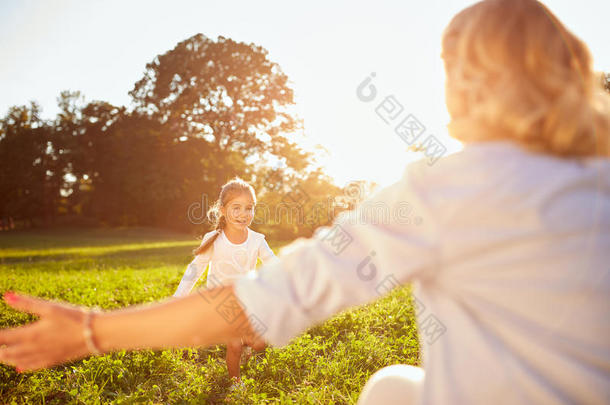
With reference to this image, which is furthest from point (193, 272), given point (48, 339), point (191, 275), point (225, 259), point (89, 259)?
point (89, 259)

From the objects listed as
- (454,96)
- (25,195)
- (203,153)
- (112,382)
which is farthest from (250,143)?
(454,96)

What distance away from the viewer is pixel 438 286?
0.88 meters

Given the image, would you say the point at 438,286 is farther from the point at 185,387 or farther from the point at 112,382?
the point at 112,382

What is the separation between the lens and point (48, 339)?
3.14 ft

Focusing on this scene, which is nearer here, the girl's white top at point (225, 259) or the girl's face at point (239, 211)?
the girl's white top at point (225, 259)

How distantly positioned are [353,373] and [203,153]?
32.3 meters

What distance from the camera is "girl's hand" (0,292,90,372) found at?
37.5 inches

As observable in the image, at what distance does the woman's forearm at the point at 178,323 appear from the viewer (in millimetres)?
887

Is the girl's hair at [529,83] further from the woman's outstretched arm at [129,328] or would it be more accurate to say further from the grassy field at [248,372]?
the grassy field at [248,372]

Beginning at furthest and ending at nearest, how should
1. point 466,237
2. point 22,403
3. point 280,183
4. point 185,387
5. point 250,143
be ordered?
point 250,143
point 280,183
point 185,387
point 22,403
point 466,237

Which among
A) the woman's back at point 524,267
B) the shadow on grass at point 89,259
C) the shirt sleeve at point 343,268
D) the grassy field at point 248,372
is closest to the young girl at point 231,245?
the grassy field at point 248,372

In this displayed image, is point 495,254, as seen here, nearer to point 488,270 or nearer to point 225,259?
point 488,270

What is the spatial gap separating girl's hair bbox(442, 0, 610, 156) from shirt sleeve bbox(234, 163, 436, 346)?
25 cm

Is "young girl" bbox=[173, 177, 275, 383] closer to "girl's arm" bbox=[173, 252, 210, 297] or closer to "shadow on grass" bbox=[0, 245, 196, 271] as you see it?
"girl's arm" bbox=[173, 252, 210, 297]
